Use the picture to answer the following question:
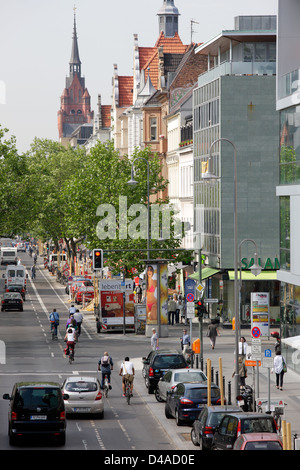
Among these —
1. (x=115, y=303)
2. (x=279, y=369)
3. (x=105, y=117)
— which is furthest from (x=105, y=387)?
(x=105, y=117)

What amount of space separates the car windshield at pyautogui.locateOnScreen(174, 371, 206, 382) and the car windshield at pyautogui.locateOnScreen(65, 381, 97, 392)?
8.98 feet

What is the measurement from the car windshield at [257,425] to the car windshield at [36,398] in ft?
17.5

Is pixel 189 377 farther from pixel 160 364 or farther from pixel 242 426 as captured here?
pixel 242 426

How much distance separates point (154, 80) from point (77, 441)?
7958 cm

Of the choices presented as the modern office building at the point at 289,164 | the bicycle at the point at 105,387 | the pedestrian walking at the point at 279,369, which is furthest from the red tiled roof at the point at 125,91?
the bicycle at the point at 105,387

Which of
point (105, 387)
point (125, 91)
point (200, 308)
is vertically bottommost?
point (105, 387)

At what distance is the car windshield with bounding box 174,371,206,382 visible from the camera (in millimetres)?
30219

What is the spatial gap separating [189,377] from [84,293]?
44.9m

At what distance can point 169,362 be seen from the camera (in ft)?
115

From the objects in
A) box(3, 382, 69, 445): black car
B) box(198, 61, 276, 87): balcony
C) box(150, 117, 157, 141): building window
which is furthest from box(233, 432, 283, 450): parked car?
box(150, 117, 157, 141): building window

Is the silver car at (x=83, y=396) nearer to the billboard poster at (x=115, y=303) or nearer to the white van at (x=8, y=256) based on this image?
the billboard poster at (x=115, y=303)

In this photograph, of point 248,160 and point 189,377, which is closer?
point 189,377
